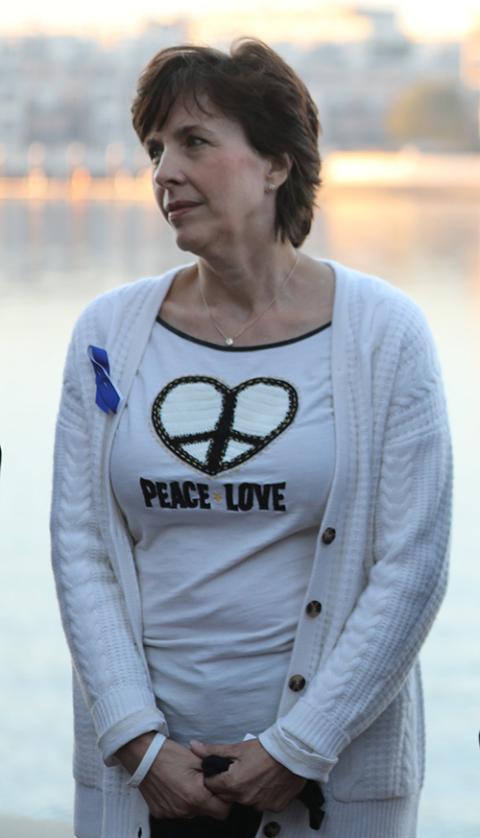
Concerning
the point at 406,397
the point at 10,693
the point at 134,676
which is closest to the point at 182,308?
the point at 406,397

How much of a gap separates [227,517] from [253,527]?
23 mm

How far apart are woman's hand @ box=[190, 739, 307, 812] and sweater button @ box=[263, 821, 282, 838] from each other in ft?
Answer: 0.09

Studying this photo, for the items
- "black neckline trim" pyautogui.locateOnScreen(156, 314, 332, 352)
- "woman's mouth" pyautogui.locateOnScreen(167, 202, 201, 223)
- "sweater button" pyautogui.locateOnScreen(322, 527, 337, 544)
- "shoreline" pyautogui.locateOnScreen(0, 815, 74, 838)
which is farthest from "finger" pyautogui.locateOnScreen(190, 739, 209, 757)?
A: "shoreline" pyautogui.locateOnScreen(0, 815, 74, 838)

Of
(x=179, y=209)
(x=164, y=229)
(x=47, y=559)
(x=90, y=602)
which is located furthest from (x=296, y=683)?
(x=164, y=229)

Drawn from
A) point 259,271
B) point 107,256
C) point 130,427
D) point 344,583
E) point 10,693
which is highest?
point 259,271

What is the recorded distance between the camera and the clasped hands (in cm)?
134

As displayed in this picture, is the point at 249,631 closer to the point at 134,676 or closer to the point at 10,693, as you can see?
the point at 134,676

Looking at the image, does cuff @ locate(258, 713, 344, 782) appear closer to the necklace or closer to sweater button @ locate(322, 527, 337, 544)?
sweater button @ locate(322, 527, 337, 544)

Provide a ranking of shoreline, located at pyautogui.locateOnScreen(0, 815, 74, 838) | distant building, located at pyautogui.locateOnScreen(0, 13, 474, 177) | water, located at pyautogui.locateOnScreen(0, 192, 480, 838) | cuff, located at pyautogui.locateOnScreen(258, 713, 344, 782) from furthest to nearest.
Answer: distant building, located at pyautogui.locateOnScreen(0, 13, 474, 177) → water, located at pyautogui.locateOnScreen(0, 192, 480, 838) → shoreline, located at pyautogui.locateOnScreen(0, 815, 74, 838) → cuff, located at pyautogui.locateOnScreen(258, 713, 344, 782)

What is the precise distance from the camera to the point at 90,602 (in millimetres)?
1429

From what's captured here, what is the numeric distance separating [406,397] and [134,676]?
1.09 ft

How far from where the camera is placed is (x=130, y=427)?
1.41 meters

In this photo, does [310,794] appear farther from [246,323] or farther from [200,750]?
[246,323]

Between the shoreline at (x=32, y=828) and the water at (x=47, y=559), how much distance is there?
0.48 metres
